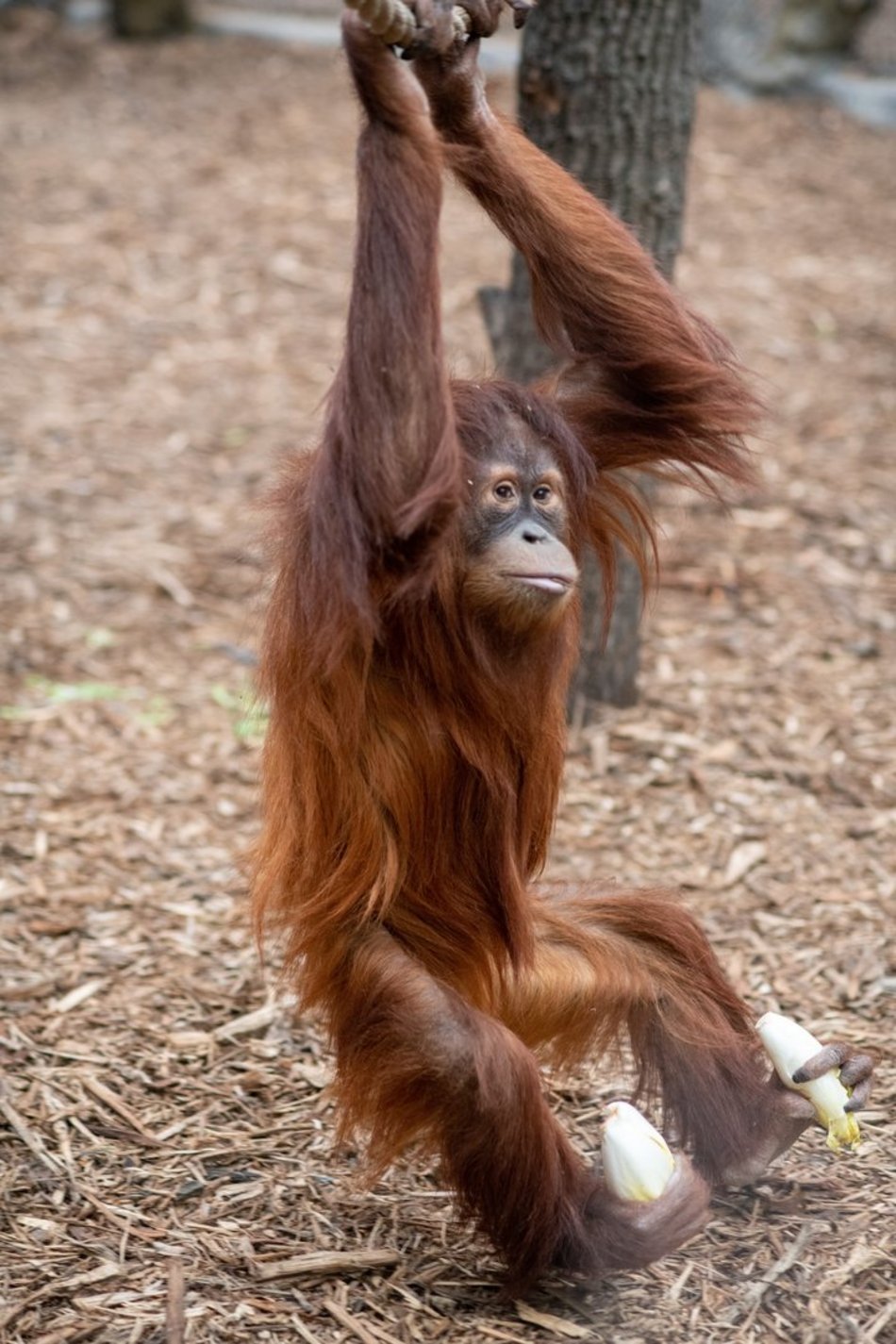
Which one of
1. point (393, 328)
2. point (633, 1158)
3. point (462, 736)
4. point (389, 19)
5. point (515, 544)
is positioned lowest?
point (633, 1158)

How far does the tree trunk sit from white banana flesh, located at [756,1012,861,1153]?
5.04 feet

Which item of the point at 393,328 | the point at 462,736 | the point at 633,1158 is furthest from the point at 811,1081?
the point at 393,328

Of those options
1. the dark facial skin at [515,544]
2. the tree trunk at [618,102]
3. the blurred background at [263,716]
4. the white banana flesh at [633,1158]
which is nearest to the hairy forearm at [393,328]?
the dark facial skin at [515,544]

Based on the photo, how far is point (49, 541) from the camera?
726cm

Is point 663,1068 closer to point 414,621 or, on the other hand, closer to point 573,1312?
point 573,1312

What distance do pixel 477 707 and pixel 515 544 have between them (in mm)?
393

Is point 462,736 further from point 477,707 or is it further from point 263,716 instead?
point 263,716

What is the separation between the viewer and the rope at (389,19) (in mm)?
2953

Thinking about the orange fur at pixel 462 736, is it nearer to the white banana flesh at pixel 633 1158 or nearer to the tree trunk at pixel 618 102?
the white banana flesh at pixel 633 1158

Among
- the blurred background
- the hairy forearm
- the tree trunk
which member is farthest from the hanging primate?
the tree trunk

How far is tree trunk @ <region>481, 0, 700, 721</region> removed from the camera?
5164 mm

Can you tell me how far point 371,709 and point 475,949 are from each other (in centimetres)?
62

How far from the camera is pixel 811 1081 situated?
3773mm

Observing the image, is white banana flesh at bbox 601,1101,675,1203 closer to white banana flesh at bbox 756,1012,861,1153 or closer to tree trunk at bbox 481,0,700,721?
white banana flesh at bbox 756,1012,861,1153
